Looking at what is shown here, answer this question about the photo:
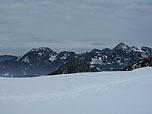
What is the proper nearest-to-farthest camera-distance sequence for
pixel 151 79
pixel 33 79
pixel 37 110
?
pixel 37 110, pixel 151 79, pixel 33 79

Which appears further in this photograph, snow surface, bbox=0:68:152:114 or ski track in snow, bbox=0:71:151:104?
ski track in snow, bbox=0:71:151:104

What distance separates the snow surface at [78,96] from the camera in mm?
9391

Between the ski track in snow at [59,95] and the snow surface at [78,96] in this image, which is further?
the ski track in snow at [59,95]

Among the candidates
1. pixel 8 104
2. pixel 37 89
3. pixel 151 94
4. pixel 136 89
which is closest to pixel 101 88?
pixel 136 89

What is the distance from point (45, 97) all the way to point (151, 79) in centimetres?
546

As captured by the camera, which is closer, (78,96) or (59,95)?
(78,96)

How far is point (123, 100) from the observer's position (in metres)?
9.88

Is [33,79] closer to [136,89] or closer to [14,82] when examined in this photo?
[14,82]

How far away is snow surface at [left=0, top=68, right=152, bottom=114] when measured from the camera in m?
9.39

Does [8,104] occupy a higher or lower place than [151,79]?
lower

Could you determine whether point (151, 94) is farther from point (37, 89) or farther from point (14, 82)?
point (14, 82)

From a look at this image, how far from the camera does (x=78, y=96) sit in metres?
10.7

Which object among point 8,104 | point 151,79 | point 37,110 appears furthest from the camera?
point 151,79

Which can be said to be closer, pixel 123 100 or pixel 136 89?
pixel 123 100
